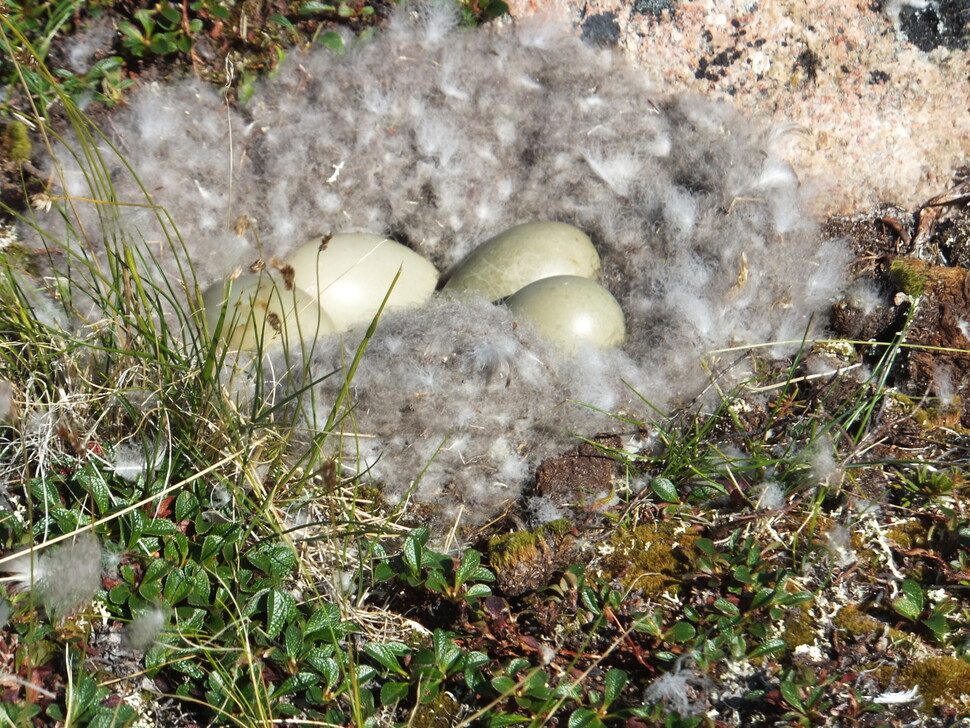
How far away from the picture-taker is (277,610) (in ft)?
5.03

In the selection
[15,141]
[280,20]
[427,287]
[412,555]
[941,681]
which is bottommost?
[941,681]

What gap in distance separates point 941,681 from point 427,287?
1490mm

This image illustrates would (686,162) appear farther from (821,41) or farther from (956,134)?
(956,134)

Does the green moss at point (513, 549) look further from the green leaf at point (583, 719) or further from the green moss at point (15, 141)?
the green moss at point (15, 141)

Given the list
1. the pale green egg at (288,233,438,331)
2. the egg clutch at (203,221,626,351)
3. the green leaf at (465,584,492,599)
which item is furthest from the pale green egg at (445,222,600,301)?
the green leaf at (465,584,492,599)

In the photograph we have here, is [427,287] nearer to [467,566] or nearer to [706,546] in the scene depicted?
[467,566]

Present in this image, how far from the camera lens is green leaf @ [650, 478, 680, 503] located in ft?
5.90

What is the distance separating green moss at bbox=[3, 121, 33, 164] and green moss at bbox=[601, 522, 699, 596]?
1750mm

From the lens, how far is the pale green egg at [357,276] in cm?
213

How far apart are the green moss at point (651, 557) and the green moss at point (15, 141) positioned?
1750mm

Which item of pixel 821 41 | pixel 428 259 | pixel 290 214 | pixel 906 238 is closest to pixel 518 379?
pixel 428 259

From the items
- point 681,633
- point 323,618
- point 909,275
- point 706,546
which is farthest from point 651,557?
point 909,275

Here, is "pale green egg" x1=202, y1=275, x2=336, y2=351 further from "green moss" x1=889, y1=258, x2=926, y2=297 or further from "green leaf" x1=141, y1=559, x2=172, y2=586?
"green moss" x1=889, y1=258, x2=926, y2=297

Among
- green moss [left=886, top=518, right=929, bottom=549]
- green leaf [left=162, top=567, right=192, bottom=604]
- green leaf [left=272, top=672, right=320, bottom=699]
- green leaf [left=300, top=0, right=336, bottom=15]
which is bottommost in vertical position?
green moss [left=886, top=518, right=929, bottom=549]
